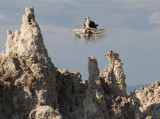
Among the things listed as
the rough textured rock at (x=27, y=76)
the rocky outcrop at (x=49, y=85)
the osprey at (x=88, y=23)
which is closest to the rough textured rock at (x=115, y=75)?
the rocky outcrop at (x=49, y=85)

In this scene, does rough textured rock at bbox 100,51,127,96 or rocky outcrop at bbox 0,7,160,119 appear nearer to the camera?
rocky outcrop at bbox 0,7,160,119

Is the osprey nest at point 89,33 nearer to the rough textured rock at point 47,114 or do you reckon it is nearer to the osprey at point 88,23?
the osprey at point 88,23

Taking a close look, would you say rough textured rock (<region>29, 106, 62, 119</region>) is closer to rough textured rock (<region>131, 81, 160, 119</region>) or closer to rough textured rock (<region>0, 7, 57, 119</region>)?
rough textured rock (<region>0, 7, 57, 119</region>)

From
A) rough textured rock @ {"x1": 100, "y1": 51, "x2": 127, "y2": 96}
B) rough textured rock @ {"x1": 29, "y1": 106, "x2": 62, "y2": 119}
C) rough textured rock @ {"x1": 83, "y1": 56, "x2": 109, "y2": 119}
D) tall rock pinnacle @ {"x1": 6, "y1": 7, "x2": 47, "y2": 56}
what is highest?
tall rock pinnacle @ {"x1": 6, "y1": 7, "x2": 47, "y2": 56}

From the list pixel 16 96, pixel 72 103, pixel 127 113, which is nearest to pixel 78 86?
pixel 72 103

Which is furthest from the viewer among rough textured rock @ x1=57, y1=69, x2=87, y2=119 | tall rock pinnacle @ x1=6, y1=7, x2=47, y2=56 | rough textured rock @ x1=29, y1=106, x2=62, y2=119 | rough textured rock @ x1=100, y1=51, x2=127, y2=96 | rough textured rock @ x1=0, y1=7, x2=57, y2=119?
rough textured rock @ x1=100, y1=51, x2=127, y2=96

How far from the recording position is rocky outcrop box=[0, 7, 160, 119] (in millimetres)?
33062

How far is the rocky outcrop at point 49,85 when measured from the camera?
108 ft

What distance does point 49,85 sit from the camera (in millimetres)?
34031

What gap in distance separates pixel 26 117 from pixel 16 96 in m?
1.60

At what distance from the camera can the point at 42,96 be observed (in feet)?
110

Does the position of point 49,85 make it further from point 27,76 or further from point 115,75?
point 115,75

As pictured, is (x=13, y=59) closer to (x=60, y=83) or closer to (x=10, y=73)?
(x=10, y=73)

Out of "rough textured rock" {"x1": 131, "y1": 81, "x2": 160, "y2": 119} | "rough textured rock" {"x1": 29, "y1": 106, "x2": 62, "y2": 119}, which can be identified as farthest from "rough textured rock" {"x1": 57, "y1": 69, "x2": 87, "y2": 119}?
"rough textured rock" {"x1": 29, "y1": 106, "x2": 62, "y2": 119}
